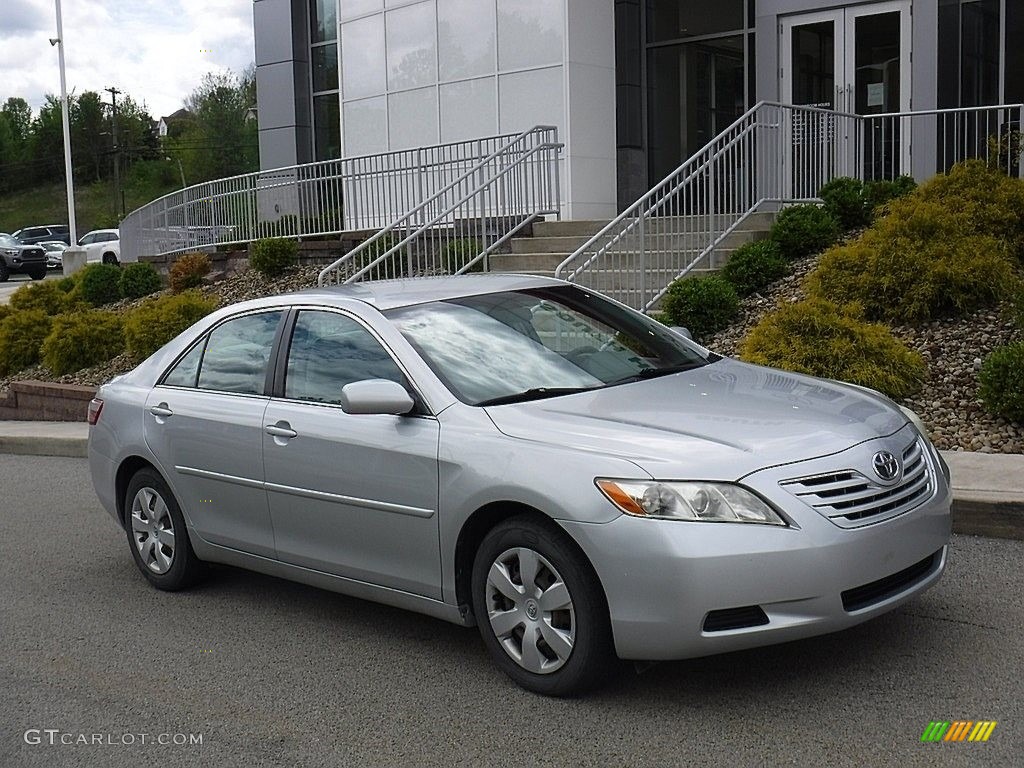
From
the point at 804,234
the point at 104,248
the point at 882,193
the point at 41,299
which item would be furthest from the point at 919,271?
the point at 104,248

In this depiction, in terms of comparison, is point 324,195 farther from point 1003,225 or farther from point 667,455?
point 667,455

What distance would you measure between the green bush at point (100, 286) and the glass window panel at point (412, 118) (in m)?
5.52

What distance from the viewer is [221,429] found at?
5.94 meters

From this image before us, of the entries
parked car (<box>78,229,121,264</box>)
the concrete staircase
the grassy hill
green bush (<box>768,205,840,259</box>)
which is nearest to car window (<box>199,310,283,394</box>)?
the concrete staircase

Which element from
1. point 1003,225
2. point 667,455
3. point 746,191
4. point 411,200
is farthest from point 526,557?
point 411,200

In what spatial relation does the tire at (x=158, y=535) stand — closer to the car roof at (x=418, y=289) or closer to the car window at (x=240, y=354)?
the car window at (x=240, y=354)

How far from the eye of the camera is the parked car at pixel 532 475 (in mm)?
4242

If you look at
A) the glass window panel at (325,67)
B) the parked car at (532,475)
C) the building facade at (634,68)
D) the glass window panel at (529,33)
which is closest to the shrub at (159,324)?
the building facade at (634,68)

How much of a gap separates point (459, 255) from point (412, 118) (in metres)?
7.32

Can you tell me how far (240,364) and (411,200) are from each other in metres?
13.6

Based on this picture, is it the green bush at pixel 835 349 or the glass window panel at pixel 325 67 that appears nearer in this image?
the green bush at pixel 835 349

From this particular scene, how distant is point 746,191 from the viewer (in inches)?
555

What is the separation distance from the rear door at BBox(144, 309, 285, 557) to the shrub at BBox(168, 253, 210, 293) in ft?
45.6

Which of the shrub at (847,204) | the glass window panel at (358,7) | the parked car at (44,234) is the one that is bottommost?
the shrub at (847,204)
